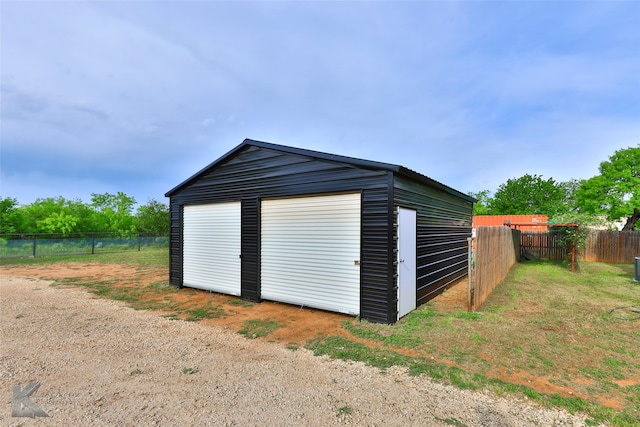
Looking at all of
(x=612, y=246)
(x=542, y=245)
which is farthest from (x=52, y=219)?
(x=612, y=246)

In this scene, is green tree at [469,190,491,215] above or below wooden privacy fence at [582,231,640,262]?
above

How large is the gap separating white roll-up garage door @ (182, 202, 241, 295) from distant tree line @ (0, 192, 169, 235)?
18.1 metres

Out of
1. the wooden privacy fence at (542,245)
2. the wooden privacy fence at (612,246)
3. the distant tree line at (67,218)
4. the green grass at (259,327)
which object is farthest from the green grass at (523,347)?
the distant tree line at (67,218)

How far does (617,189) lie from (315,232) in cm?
2781

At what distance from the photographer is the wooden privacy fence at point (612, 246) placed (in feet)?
44.6

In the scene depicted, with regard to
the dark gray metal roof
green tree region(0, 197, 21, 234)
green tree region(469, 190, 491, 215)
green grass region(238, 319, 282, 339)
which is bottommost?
green grass region(238, 319, 282, 339)

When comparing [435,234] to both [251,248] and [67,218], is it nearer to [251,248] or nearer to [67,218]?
[251,248]

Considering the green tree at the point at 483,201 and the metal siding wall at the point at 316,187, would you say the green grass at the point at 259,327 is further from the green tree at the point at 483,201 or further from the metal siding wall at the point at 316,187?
the green tree at the point at 483,201

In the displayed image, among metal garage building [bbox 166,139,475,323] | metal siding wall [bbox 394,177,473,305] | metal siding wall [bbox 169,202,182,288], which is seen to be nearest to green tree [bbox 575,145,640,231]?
metal siding wall [bbox 394,177,473,305]

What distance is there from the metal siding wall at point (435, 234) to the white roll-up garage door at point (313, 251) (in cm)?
124

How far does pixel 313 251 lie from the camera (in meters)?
5.82

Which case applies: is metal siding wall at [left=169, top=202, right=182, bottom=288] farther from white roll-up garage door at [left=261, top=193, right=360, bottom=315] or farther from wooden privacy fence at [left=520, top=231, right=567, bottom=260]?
wooden privacy fence at [left=520, top=231, right=567, bottom=260]

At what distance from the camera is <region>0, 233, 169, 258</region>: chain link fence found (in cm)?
1491

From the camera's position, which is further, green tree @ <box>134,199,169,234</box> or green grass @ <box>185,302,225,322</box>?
green tree @ <box>134,199,169,234</box>
